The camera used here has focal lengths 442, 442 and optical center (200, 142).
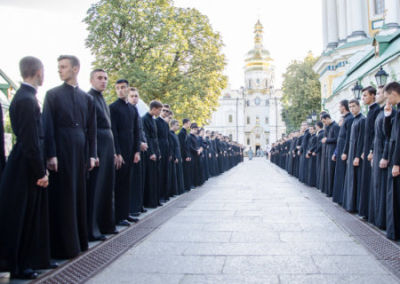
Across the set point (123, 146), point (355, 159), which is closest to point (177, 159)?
point (123, 146)

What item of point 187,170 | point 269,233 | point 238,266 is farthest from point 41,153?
point 187,170

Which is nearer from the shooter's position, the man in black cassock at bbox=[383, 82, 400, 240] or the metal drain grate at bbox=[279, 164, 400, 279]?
the metal drain grate at bbox=[279, 164, 400, 279]

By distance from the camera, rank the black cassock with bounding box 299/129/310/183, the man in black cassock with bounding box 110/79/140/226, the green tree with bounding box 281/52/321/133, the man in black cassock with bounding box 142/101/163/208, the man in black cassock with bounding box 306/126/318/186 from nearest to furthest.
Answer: the man in black cassock with bounding box 110/79/140/226 < the man in black cassock with bounding box 142/101/163/208 < the man in black cassock with bounding box 306/126/318/186 < the black cassock with bounding box 299/129/310/183 < the green tree with bounding box 281/52/321/133

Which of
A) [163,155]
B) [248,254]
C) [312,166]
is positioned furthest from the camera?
[312,166]

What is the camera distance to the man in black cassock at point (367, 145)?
7.42 m

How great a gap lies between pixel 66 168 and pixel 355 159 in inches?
214

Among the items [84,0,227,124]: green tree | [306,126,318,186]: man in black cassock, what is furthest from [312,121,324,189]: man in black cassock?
[84,0,227,124]: green tree

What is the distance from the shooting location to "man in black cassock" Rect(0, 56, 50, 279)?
14.4ft

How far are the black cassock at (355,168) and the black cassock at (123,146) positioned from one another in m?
4.13

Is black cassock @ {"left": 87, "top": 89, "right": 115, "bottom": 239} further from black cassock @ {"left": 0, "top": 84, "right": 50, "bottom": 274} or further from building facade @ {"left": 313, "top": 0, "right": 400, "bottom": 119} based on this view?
building facade @ {"left": 313, "top": 0, "right": 400, "bottom": 119}

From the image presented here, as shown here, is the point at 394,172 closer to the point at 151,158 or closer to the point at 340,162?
the point at 340,162

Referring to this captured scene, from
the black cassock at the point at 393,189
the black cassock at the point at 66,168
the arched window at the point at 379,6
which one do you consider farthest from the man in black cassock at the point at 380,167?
the arched window at the point at 379,6

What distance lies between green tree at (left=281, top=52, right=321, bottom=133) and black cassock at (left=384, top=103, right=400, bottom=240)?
45975 mm

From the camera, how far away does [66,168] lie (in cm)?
512
